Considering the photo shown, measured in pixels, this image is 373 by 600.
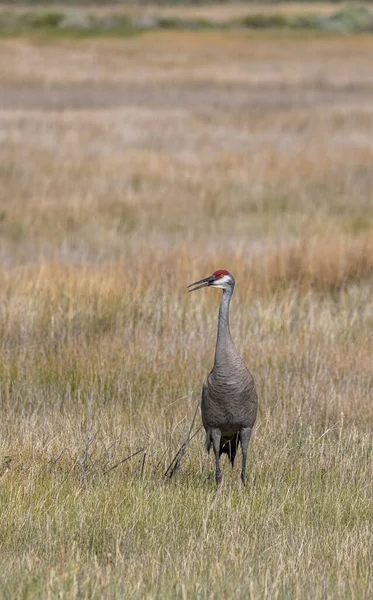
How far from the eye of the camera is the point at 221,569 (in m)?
4.21

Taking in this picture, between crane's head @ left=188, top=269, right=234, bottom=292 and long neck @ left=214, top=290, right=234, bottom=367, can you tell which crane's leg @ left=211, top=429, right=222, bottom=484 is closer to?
long neck @ left=214, top=290, right=234, bottom=367

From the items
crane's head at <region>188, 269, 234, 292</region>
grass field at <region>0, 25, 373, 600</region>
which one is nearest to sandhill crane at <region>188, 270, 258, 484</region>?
crane's head at <region>188, 269, 234, 292</region>

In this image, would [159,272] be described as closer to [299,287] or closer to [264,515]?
[299,287]

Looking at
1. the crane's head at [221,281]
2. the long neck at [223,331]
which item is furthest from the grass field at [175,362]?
the crane's head at [221,281]

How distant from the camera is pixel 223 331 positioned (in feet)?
16.9

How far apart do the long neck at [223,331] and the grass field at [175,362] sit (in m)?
0.65

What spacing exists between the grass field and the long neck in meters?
0.65

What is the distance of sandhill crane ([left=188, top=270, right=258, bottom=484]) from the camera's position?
17.0 ft

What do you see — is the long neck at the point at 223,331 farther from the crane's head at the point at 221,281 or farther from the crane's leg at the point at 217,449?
the crane's leg at the point at 217,449

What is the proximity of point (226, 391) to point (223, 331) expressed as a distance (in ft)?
1.12

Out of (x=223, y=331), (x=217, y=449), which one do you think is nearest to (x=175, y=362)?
(x=217, y=449)

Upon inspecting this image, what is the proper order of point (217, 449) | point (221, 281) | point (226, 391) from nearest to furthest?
point (221, 281)
point (226, 391)
point (217, 449)

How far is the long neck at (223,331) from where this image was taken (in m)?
5.14

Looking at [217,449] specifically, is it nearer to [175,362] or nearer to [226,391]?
[226,391]
